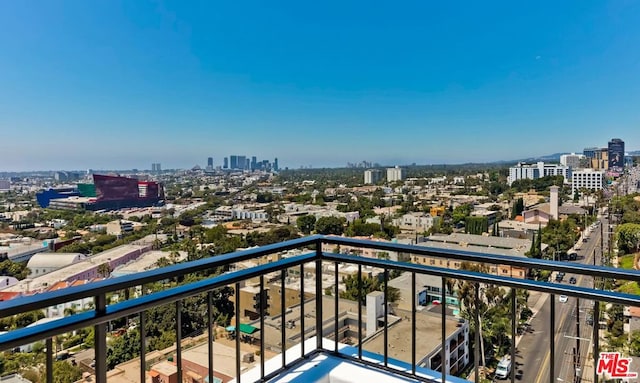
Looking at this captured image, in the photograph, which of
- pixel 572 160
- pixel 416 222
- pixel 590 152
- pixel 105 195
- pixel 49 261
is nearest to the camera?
pixel 49 261

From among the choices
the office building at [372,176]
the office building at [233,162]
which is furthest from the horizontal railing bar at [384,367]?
the office building at [372,176]

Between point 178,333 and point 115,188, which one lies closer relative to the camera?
point 178,333

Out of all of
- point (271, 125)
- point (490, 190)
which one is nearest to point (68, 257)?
point (271, 125)

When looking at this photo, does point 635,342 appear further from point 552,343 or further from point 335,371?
point 335,371

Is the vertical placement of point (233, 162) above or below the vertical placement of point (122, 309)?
above

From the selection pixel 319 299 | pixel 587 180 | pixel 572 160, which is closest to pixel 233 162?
pixel 587 180

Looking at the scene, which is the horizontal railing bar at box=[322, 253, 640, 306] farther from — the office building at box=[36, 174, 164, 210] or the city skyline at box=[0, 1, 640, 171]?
the office building at box=[36, 174, 164, 210]

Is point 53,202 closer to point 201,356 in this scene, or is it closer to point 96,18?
point 96,18

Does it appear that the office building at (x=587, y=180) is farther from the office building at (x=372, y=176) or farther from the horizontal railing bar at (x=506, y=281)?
the horizontal railing bar at (x=506, y=281)
